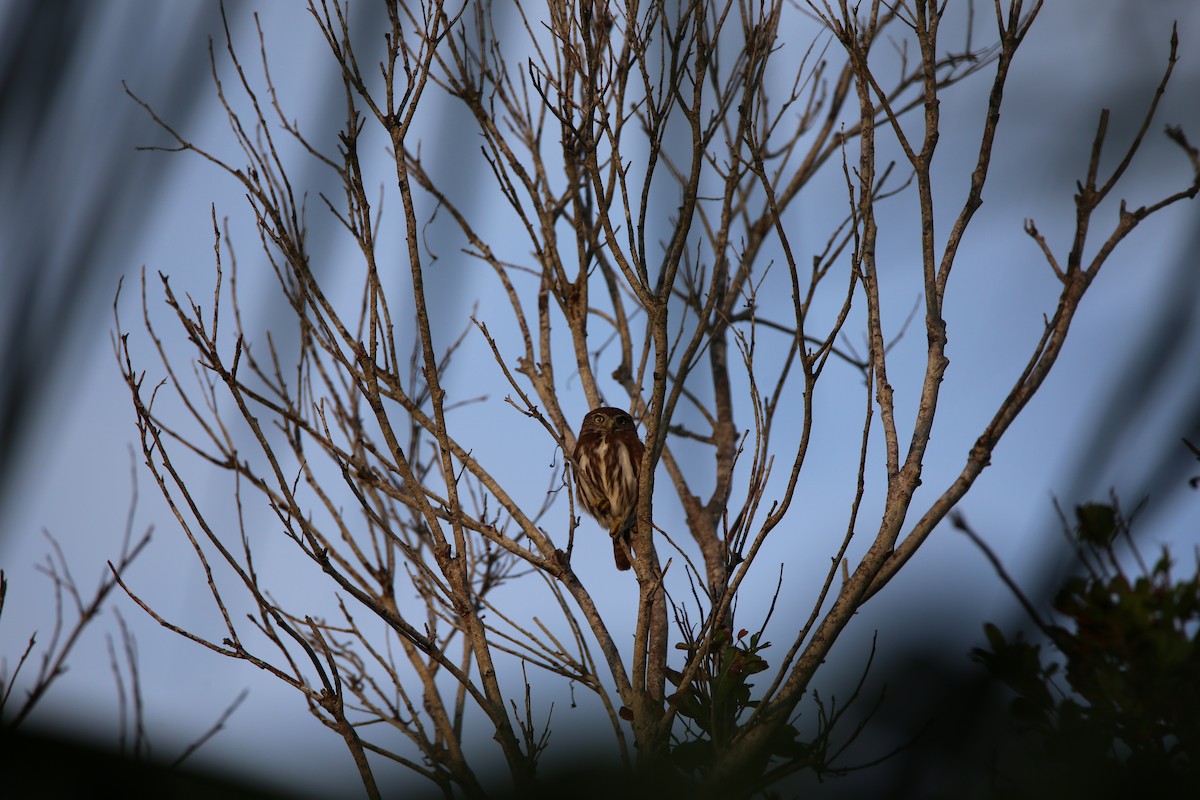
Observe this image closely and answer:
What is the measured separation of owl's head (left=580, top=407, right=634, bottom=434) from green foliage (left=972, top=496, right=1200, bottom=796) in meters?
5.43

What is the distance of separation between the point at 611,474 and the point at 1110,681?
580 centimetres

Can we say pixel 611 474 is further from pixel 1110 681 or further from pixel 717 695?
pixel 1110 681

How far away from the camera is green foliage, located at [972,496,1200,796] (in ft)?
2.84

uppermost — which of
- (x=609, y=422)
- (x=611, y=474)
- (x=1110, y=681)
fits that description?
(x=609, y=422)

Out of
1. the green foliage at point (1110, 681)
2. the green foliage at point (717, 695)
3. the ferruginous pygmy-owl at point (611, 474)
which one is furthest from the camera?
the ferruginous pygmy-owl at point (611, 474)

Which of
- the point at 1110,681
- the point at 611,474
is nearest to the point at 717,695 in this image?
the point at 1110,681

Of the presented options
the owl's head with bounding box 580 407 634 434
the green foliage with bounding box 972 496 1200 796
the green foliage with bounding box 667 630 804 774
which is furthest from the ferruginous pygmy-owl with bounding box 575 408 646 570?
the green foliage with bounding box 972 496 1200 796

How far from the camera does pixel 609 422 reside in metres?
7.37

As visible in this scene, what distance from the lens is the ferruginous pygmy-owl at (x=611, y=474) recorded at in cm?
711

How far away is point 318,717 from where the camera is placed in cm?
363

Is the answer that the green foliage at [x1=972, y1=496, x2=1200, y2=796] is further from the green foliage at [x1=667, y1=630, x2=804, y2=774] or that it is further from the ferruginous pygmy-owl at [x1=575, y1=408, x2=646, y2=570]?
the ferruginous pygmy-owl at [x1=575, y1=408, x2=646, y2=570]

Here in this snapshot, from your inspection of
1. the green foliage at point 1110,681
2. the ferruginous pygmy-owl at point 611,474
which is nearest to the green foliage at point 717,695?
the green foliage at point 1110,681

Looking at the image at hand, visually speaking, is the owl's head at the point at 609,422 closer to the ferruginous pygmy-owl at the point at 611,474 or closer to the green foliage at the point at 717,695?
Result: the ferruginous pygmy-owl at the point at 611,474

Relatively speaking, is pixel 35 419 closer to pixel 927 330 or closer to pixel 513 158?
pixel 927 330
